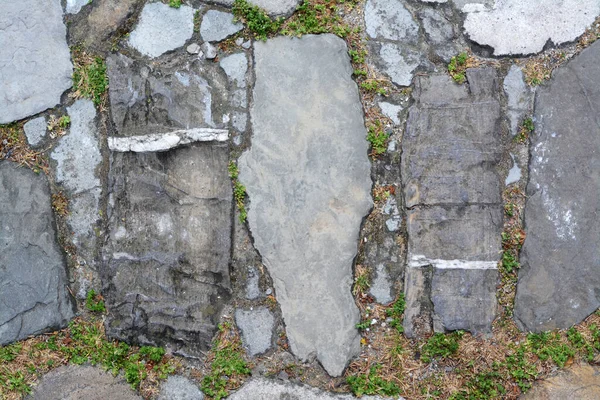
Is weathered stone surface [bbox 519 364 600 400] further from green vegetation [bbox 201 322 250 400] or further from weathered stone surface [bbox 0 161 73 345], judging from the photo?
weathered stone surface [bbox 0 161 73 345]

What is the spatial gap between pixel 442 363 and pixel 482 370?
219mm

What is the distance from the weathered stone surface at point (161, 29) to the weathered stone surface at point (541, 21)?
177 cm

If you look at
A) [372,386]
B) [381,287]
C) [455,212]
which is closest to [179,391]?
[372,386]

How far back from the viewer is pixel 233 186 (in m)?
3.59

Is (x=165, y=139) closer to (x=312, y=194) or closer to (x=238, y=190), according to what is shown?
(x=238, y=190)

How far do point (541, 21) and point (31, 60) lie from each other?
2.95 m

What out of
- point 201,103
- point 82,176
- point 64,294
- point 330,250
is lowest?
point 64,294

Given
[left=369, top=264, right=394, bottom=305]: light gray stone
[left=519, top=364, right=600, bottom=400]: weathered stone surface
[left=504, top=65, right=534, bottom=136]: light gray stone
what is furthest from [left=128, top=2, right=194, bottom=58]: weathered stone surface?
[left=519, top=364, right=600, bottom=400]: weathered stone surface

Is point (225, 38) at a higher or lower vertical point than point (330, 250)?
higher

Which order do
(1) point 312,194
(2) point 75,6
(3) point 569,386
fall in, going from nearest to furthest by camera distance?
(3) point 569,386 < (1) point 312,194 < (2) point 75,6

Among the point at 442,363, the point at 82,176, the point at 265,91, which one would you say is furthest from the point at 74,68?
the point at 442,363

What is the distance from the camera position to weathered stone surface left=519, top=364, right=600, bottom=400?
11.4 feet

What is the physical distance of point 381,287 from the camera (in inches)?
142

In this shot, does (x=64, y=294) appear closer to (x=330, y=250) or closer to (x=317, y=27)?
(x=330, y=250)
